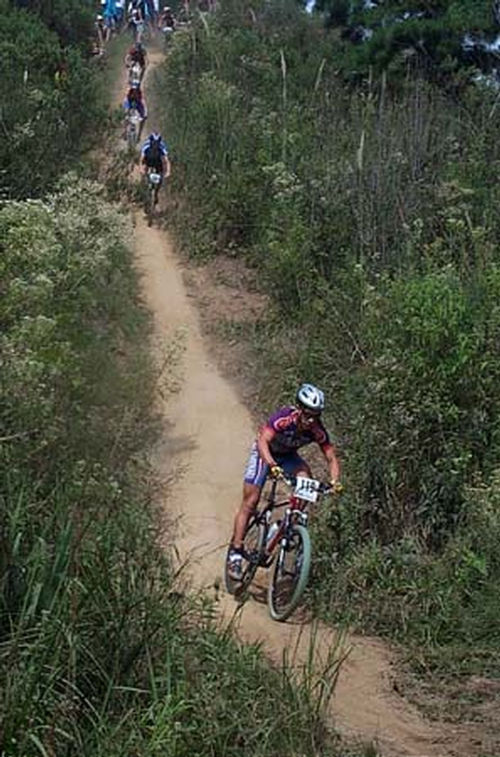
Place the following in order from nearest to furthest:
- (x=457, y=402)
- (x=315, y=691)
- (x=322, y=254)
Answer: (x=315, y=691) < (x=457, y=402) < (x=322, y=254)

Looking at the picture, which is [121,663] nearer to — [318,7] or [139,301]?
[139,301]

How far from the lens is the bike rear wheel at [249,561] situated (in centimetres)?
826

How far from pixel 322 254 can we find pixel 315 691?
8.17 meters

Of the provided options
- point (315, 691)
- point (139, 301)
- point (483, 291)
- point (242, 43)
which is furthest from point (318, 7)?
point (315, 691)

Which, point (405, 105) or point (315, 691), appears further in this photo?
point (405, 105)

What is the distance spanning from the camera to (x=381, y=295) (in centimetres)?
1022

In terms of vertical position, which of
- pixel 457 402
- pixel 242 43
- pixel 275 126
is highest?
pixel 242 43

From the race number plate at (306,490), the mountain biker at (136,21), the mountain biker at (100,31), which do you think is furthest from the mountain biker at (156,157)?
the mountain biker at (136,21)

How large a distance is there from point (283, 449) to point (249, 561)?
0.93 metres

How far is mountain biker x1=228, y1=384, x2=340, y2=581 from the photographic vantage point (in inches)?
322

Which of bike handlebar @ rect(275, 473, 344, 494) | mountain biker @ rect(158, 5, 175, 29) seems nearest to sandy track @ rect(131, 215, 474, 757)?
bike handlebar @ rect(275, 473, 344, 494)

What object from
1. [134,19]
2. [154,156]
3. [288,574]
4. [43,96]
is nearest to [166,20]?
[134,19]

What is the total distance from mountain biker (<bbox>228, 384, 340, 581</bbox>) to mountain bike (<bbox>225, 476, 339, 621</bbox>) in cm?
8

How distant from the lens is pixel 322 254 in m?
13.2
